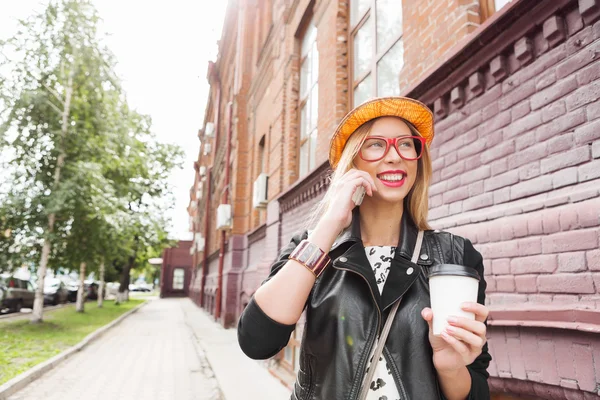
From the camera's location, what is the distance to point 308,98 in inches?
341

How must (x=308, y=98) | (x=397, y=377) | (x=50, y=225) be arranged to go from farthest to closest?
(x=50, y=225), (x=308, y=98), (x=397, y=377)

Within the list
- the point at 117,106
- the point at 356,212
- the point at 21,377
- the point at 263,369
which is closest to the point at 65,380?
the point at 21,377

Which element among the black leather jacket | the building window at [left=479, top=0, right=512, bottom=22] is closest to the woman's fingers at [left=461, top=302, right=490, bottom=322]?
the black leather jacket

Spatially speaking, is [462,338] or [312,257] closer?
[462,338]

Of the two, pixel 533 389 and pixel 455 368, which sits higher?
pixel 455 368

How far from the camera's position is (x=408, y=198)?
1.96 meters

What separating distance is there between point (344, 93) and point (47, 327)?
464 inches

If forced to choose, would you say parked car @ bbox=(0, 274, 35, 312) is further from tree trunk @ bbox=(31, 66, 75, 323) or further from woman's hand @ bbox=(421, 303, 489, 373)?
woman's hand @ bbox=(421, 303, 489, 373)

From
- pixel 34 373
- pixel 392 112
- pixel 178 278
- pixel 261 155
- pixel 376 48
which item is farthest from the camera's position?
pixel 178 278

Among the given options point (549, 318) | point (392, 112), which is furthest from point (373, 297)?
point (549, 318)

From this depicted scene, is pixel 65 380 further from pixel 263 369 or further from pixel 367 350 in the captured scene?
pixel 367 350

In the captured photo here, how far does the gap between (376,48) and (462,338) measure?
5.12 meters

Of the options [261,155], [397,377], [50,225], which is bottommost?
[397,377]

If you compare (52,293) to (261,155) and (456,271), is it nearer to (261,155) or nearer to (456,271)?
(261,155)
